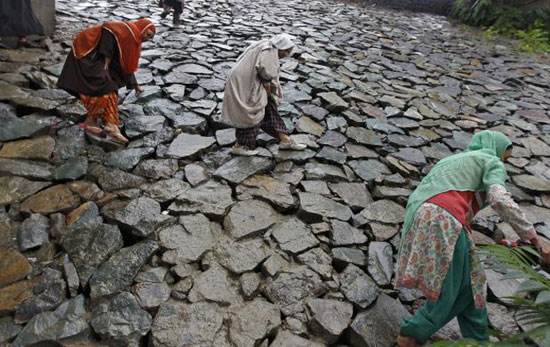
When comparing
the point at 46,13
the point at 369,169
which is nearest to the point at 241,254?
the point at 369,169

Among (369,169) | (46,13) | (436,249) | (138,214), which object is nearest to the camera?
(436,249)

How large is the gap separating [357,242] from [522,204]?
2451 mm

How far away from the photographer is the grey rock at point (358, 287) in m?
3.21

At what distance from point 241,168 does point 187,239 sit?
1.31 meters

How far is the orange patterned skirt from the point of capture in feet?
15.2

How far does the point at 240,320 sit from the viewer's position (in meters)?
2.95

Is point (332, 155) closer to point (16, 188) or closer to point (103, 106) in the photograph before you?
point (103, 106)

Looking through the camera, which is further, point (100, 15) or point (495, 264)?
point (100, 15)

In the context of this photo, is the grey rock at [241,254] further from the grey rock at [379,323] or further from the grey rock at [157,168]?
the grey rock at [157,168]

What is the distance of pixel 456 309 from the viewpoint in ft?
8.89

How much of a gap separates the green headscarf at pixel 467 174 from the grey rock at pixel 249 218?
157 centimetres

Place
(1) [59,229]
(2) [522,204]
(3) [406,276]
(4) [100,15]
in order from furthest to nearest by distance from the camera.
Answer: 1. (4) [100,15]
2. (2) [522,204]
3. (1) [59,229]
4. (3) [406,276]

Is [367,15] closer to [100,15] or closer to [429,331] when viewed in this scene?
[100,15]

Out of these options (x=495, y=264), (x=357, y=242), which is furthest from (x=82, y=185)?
(x=495, y=264)
